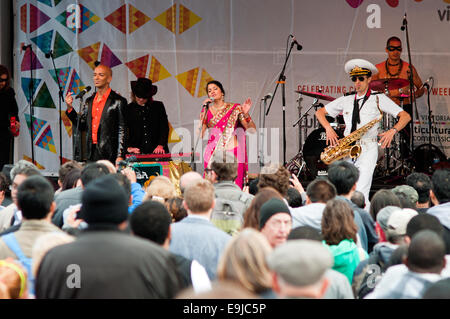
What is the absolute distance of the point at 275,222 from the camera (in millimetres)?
4164

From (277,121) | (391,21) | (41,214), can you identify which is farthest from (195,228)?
(391,21)

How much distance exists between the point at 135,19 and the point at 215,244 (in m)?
8.11

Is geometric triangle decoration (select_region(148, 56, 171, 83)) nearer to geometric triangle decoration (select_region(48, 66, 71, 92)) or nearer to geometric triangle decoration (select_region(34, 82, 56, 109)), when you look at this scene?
geometric triangle decoration (select_region(48, 66, 71, 92))

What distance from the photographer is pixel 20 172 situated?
5.41 metres

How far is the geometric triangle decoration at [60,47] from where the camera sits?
36.9 ft

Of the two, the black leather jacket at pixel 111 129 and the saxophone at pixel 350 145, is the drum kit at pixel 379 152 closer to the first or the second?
the saxophone at pixel 350 145

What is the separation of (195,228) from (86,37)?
26.3 ft

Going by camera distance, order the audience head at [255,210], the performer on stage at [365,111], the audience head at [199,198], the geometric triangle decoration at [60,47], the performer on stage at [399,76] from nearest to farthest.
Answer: the audience head at [199,198] → the audience head at [255,210] → the performer on stage at [365,111] → the performer on stage at [399,76] → the geometric triangle decoration at [60,47]

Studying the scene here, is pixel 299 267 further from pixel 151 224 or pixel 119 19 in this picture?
pixel 119 19

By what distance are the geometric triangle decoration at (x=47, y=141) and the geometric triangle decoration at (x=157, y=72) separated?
6.24ft

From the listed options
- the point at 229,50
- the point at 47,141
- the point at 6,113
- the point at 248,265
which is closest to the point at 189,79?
the point at 229,50

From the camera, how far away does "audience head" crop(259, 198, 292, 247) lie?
4.14 meters

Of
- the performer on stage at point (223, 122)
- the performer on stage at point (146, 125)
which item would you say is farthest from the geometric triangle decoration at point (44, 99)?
the performer on stage at point (223, 122)

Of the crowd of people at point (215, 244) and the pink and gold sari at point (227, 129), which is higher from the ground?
the pink and gold sari at point (227, 129)
